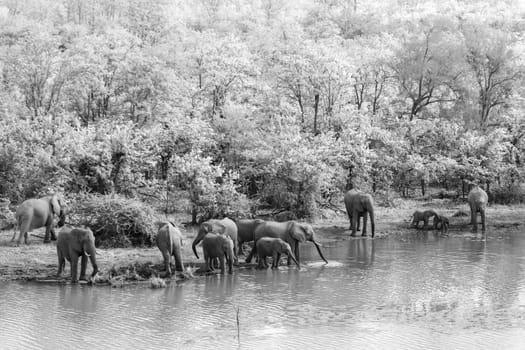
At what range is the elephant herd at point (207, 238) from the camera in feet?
75.8

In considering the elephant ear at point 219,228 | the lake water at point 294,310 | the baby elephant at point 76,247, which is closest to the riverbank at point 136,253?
the baby elephant at point 76,247

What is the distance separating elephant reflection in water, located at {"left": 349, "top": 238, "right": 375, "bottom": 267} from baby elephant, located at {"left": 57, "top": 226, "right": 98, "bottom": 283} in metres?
8.53

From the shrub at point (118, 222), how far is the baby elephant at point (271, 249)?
4.67 metres

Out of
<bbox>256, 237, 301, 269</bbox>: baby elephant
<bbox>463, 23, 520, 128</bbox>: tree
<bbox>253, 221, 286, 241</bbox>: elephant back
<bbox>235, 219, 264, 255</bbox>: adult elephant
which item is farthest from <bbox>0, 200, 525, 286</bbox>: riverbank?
<bbox>463, 23, 520, 128</bbox>: tree

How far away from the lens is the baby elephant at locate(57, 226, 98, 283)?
75.0ft

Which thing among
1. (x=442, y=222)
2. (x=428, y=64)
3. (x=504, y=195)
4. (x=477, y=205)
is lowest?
(x=442, y=222)

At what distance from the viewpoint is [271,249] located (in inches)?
1006

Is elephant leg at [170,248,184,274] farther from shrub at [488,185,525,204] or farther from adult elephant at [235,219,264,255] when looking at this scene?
shrub at [488,185,525,204]

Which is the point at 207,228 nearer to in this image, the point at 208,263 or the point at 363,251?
the point at 208,263

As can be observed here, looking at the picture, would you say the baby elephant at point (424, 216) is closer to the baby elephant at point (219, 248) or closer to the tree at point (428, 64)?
the baby elephant at point (219, 248)

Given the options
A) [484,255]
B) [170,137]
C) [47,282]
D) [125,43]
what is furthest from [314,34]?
[47,282]

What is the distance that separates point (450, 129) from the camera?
157ft

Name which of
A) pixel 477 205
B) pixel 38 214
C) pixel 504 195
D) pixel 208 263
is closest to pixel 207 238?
pixel 208 263

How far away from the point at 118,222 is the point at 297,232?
5866 mm
